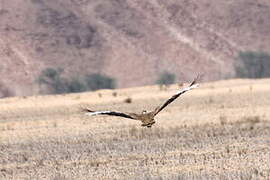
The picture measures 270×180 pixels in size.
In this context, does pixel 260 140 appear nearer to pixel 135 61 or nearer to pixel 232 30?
pixel 135 61

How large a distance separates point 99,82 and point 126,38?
1317 centimetres

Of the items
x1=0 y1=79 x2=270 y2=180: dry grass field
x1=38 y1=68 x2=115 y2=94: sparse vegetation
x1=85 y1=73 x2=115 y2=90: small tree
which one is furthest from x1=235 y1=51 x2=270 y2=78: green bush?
x1=0 y1=79 x2=270 y2=180: dry grass field

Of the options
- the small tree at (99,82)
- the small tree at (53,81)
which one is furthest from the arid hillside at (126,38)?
the small tree at (99,82)

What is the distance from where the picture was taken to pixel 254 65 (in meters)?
79.4

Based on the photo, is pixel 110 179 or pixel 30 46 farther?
pixel 30 46

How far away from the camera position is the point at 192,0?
96.8 metres

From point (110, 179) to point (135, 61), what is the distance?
233 feet

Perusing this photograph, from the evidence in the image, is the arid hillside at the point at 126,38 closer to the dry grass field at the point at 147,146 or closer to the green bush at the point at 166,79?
the green bush at the point at 166,79

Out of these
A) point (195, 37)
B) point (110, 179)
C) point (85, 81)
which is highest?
point (195, 37)

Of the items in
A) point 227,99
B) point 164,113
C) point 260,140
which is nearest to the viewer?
point 260,140

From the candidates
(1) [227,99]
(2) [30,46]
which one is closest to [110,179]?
(1) [227,99]

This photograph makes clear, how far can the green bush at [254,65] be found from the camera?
78188 millimetres

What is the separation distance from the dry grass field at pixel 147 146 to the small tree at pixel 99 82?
3837 centimetres

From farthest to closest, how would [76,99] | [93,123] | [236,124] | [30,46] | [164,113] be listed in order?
[30,46] < [76,99] < [164,113] < [93,123] < [236,124]
